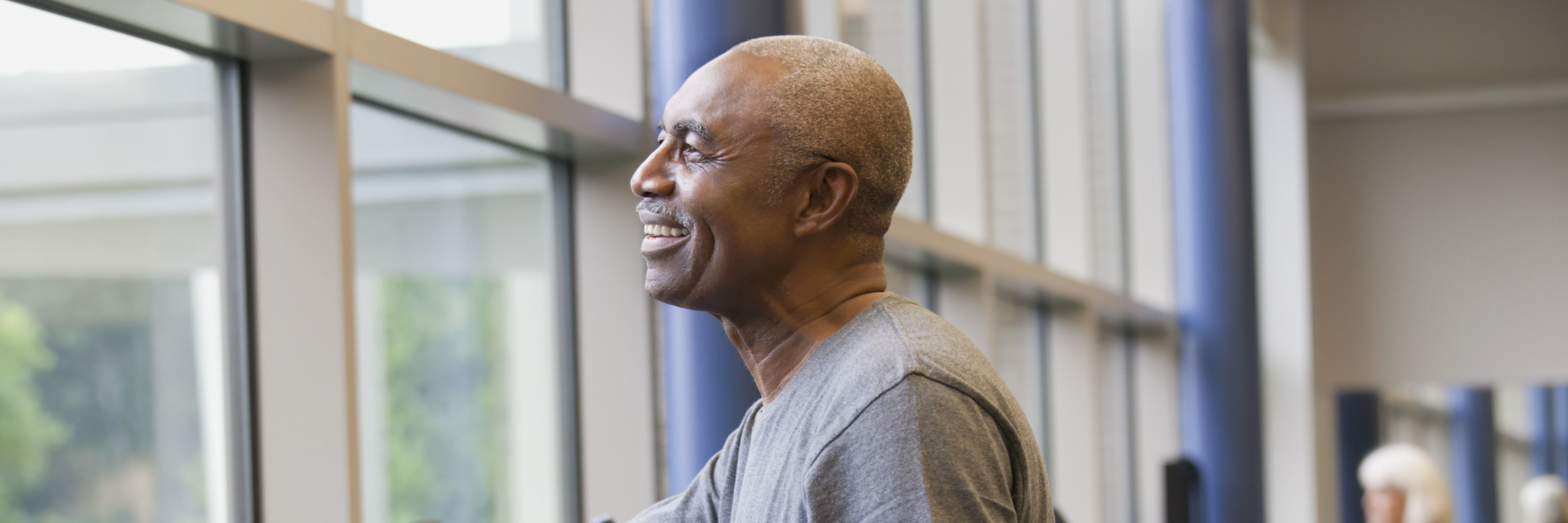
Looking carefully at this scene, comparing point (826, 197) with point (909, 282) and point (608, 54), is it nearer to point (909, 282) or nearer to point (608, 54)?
point (608, 54)

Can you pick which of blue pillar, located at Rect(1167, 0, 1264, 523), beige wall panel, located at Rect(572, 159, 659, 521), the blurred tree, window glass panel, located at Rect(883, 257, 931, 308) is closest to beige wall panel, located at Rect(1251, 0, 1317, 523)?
blue pillar, located at Rect(1167, 0, 1264, 523)

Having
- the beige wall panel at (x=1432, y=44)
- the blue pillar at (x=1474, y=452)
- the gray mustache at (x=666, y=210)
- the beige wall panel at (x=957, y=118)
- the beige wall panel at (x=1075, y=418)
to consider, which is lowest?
the blue pillar at (x=1474, y=452)

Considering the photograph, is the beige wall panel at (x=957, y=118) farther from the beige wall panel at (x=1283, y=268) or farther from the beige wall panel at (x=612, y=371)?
the beige wall panel at (x=1283, y=268)

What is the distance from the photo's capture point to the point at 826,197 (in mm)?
1486

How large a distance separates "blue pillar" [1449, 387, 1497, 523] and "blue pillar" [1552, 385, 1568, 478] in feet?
2.37

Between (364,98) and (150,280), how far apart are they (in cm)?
52

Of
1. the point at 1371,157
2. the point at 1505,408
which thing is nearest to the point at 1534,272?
the point at 1371,157

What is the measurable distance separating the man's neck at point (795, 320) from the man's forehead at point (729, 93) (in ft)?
0.63

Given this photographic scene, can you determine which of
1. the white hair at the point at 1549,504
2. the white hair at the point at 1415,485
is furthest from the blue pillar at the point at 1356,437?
the white hair at the point at 1415,485

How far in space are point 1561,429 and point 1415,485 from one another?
11.8 m

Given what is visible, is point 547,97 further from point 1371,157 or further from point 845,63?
point 1371,157

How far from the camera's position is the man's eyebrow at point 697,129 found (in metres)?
1.48

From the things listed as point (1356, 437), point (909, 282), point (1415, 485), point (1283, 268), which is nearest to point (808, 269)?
point (909, 282)

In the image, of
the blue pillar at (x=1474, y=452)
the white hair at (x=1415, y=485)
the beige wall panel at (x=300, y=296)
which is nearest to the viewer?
the beige wall panel at (x=300, y=296)
